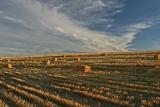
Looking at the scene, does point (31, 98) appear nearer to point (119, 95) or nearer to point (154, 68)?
point (119, 95)

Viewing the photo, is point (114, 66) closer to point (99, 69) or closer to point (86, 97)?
point (99, 69)

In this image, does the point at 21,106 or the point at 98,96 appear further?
the point at 98,96

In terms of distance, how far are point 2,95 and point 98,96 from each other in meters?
3.92

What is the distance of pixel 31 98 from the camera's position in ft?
39.8

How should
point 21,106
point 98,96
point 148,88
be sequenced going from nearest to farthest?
point 21,106, point 98,96, point 148,88

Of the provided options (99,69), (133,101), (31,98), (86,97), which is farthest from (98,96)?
(99,69)

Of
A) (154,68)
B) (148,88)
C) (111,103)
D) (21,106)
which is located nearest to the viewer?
(21,106)

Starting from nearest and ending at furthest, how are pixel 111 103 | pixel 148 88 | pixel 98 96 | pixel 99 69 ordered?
pixel 111 103, pixel 98 96, pixel 148 88, pixel 99 69

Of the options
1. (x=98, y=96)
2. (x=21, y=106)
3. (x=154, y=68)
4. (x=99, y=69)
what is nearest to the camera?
(x=21, y=106)

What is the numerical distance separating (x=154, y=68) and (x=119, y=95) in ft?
37.1

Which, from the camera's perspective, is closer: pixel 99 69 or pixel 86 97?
pixel 86 97

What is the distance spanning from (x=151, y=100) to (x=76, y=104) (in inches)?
117

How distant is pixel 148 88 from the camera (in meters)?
14.9

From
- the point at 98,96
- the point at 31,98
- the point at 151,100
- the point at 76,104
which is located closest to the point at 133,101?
the point at 151,100
